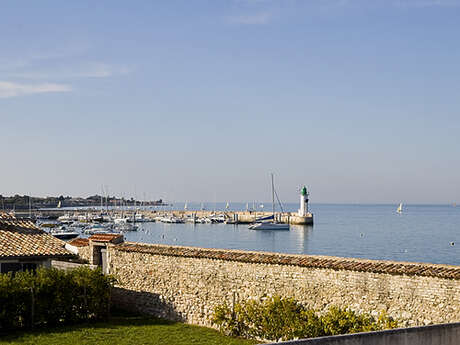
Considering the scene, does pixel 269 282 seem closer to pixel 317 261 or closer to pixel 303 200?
pixel 317 261

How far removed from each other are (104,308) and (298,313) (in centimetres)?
779

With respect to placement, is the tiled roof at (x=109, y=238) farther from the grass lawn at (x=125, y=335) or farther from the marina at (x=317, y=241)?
the marina at (x=317, y=241)

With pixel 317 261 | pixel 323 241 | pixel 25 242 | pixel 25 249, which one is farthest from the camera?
pixel 323 241

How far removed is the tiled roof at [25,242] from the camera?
21969mm

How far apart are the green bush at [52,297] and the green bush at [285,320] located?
4602 mm

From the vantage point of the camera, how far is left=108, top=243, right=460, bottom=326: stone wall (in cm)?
Result: 1464

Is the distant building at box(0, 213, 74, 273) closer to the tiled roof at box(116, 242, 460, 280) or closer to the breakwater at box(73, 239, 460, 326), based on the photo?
the breakwater at box(73, 239, 460, 326)

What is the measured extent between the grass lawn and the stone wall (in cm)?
104

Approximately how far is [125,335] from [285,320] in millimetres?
5185

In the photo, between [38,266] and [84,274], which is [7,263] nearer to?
[38,266]

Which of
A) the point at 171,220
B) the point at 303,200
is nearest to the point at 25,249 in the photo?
the point at 303,200

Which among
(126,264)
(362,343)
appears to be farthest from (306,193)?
(362,343)

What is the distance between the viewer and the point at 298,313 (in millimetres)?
17266

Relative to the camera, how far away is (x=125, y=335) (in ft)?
61.7
